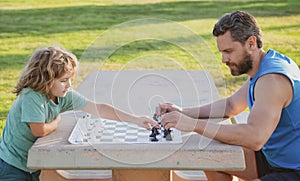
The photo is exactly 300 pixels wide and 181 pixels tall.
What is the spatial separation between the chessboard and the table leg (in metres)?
0.21

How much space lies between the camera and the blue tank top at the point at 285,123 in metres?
3.11

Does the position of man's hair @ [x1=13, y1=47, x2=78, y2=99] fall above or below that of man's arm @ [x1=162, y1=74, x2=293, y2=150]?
above

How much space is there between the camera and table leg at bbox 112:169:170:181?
316 cm

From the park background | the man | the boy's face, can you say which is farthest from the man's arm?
the park background

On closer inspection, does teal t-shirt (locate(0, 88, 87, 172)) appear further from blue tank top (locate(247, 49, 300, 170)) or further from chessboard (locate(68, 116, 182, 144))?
blue tank top (locate(247, 49, 300, 170))

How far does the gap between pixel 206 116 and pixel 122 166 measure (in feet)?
2.87

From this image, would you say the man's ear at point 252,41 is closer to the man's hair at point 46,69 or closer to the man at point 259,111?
the man at point 259,111

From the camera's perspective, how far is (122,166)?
8.91 feet

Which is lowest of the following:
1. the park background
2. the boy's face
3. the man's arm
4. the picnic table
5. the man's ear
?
the picnic table

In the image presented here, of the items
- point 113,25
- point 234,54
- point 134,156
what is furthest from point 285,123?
point 113,25

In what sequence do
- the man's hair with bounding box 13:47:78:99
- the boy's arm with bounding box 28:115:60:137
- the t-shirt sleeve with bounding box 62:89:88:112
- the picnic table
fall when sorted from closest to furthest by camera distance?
the picnic table < the boy's arm with bounding box 28:115:60:137 < the man's hair with bounding box 13:47:78:99 < the t-shirt sleeve with bounding box 62:89:88:112

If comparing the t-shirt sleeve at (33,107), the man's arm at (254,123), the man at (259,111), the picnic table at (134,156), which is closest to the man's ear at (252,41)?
the man at (259,111)

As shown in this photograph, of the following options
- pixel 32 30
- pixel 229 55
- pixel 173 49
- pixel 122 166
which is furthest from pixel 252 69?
pixel 32 30

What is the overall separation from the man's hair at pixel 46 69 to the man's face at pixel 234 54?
30.6 inches
